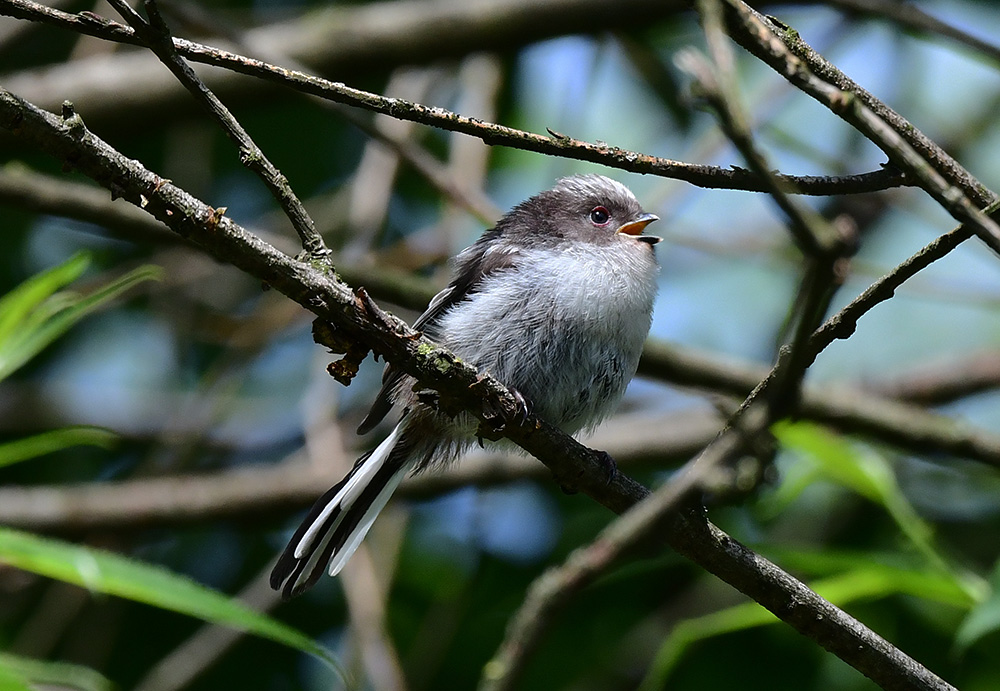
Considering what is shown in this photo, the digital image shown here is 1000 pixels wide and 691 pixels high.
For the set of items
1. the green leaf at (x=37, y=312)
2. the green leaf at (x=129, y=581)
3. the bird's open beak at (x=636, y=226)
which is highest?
the bird's open beak at (x=636, y=226)

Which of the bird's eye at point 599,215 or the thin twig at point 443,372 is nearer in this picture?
the thin twig at point 443,372

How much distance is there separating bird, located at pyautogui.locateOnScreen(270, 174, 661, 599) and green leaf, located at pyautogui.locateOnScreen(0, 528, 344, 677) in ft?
2.74

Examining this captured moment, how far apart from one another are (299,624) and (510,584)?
1.12 m

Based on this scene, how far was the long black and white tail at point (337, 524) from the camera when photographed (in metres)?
3.39

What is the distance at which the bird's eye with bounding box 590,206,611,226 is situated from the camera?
4.45 m

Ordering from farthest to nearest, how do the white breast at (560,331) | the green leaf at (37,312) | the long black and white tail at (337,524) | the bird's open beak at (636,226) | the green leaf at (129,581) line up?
1. the bird's open beak at (636,226)
2. the white breast at (560,331)
3. the long black and white tail at (337,524)
4. the green leaf at (37,312)
5. the green leaf at (129,581)

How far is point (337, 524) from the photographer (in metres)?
3.56

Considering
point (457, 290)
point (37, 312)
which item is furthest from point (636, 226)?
point (37, 312)

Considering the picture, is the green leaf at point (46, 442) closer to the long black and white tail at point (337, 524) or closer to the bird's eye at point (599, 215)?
the long black and white tail at point (337, 524)

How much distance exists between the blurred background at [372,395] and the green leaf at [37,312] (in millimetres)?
1644

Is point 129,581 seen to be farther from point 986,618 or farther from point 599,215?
point 599,215

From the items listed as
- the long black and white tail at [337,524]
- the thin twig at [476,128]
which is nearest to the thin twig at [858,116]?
the thin twig at [476,128]

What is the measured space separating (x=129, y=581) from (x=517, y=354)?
63.4 inches

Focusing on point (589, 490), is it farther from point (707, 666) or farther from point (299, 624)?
point (299, 624)
